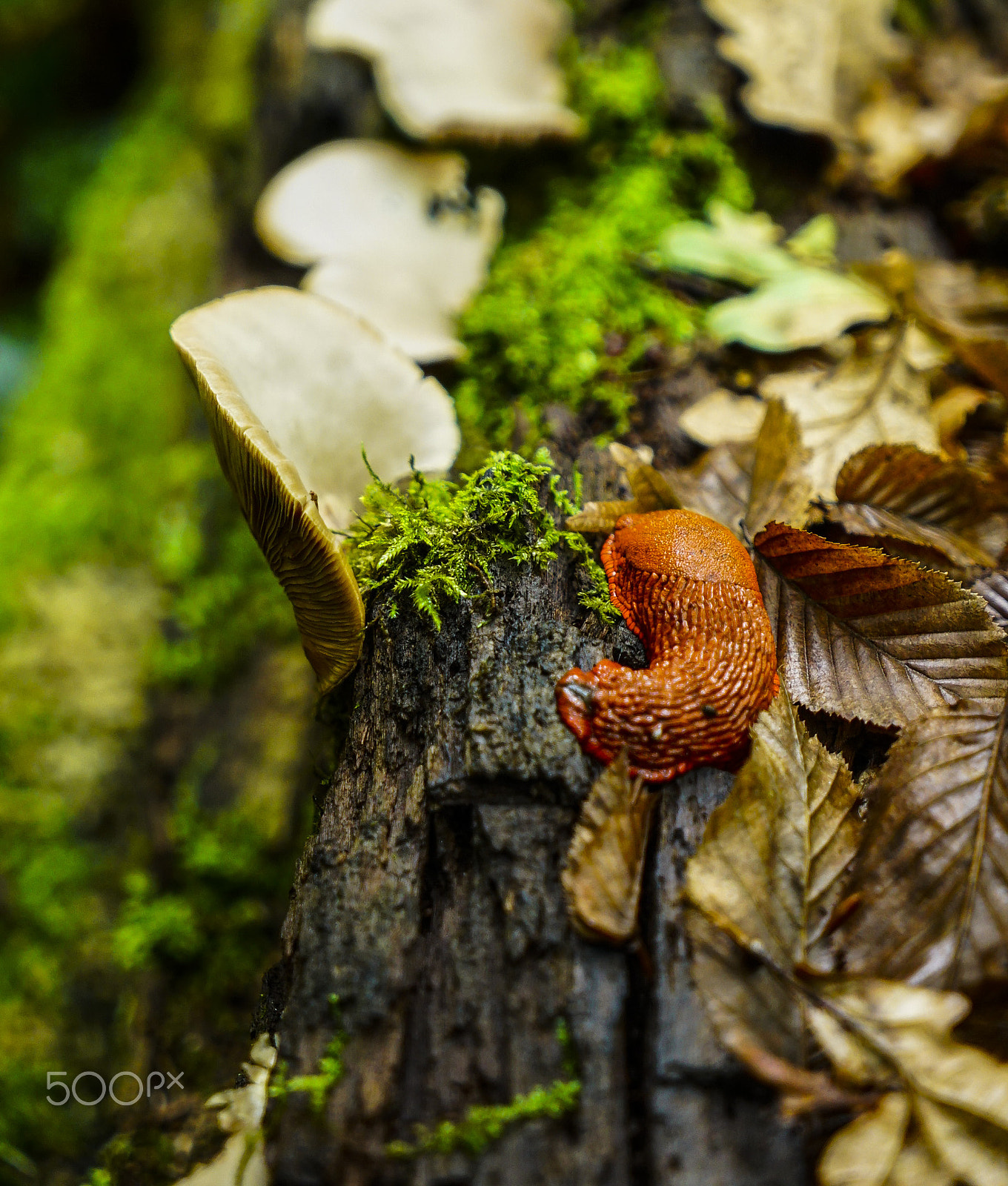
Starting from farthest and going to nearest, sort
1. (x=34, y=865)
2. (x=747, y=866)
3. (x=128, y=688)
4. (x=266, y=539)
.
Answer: (x=128, y=688)
(x=34, y=865)
(x=266, y=539)
(x=747, y=866)

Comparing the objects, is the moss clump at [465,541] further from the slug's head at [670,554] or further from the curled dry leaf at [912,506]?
the curled dry leaf at [912,506]

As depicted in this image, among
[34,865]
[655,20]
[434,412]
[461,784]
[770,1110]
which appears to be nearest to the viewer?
[770,1110]

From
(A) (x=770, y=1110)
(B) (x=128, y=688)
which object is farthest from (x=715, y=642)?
(B) (x=128, y=688)

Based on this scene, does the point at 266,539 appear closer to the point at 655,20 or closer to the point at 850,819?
the point at 850,819

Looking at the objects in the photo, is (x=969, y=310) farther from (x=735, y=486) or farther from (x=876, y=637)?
(x=876, y=637)

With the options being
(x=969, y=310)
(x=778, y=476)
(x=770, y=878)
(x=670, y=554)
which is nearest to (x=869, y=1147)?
(x=770, y=878)

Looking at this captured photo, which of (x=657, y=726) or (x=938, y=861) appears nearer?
(x=938, y=861)
